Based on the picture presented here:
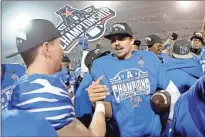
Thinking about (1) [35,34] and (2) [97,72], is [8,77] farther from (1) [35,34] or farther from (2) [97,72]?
(1) [35,34]

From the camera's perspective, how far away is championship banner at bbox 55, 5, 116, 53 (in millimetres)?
3281

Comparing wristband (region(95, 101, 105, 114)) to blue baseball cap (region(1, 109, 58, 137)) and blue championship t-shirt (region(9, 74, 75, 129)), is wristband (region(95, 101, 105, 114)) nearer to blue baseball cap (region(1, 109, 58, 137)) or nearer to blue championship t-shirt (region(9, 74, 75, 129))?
blue championship t-shirt (region(9, 74, 75, 129))

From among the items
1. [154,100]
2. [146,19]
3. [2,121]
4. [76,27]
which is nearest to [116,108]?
[154,100]

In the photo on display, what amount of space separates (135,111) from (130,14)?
333 inches

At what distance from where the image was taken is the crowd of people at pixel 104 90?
108cm

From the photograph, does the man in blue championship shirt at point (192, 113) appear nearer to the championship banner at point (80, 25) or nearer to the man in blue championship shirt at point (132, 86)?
the man in blue championship shirt at point (132, 86)

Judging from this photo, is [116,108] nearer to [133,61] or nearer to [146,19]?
[133,61]

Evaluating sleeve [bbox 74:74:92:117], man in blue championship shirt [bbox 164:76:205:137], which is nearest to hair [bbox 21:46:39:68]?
man in blue championship shirt [bbox 164:76:205:137]

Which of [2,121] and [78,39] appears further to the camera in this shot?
[78,39]

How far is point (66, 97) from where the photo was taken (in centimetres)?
115

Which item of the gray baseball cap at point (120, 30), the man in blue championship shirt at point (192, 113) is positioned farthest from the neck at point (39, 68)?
the gray baseball cap at point (120, 30)

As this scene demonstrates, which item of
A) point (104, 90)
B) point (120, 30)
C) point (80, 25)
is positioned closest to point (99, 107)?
point (104, 90)

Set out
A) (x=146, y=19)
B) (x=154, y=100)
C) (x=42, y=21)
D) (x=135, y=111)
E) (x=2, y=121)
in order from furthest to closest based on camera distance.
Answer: (x=146, y=19) < (x=135, y=111) < (x=154, y=100) < (x=42, y=21) < (x=2, y=121)

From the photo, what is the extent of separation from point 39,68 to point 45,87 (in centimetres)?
13
